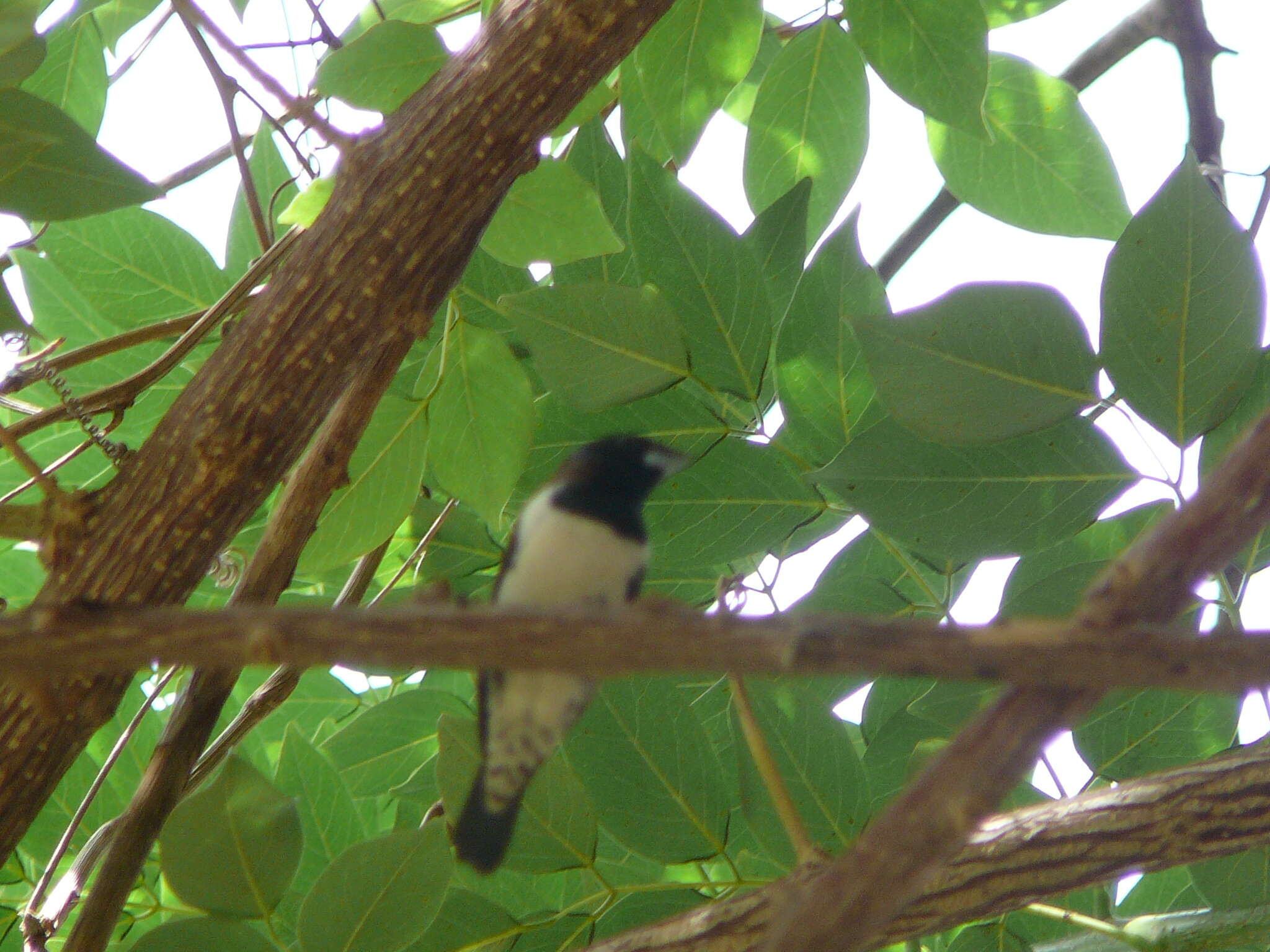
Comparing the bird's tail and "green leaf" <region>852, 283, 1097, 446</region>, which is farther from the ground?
"green leaf" <region>852, 283, 1097, 446</region>

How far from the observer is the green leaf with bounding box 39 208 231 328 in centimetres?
147

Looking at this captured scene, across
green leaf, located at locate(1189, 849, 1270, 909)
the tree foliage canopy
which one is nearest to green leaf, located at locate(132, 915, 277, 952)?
the tree foliage canopy

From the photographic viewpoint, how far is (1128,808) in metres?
1.07

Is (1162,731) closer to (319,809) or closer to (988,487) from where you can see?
(988,487)

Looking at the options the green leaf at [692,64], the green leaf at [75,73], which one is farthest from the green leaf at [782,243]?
the green leaf at [75,73]

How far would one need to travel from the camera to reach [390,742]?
4.92 feet

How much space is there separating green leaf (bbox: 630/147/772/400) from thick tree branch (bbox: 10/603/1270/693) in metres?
0.69

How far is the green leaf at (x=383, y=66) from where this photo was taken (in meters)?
1.22

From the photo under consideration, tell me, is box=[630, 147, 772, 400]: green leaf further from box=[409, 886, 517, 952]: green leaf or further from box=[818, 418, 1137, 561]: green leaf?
box=[409, 886, 517, 952]: green leaf

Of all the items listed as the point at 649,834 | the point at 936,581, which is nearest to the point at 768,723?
the point at 649,834

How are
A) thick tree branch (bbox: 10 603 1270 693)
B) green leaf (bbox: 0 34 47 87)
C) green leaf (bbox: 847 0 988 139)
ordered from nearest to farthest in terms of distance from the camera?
thick tree branch (bbox: 10 603 1270 693)
green leaf (bbox: 0 34 47 87)
green leaf (bbox: 847 0 988 139)

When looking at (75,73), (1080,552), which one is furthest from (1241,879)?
(75,73)

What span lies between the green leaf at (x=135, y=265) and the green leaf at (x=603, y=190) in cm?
49

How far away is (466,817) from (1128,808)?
0.63 m
